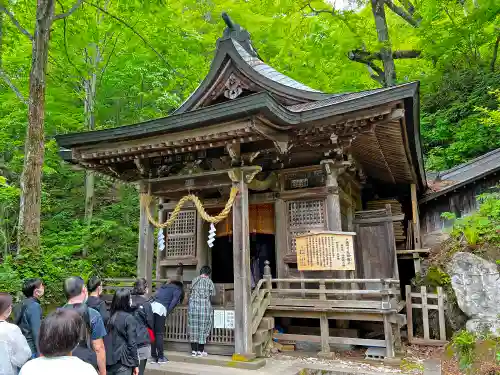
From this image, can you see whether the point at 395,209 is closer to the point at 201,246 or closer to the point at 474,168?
the point at 474,168

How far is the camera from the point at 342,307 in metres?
7.62

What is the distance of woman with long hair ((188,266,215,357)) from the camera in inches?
298

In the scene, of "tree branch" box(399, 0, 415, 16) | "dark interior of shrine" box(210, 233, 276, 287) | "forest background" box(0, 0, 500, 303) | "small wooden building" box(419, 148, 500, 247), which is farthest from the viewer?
"tree branch" box(399, 0, 415, 16)

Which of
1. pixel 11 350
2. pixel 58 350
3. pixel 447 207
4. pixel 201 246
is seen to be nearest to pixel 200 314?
pixel 201 246

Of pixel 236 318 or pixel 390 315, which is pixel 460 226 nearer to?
pixel 390 315

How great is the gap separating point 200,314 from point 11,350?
14.8ft

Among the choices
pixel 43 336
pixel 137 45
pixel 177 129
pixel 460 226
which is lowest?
pixel 43 336

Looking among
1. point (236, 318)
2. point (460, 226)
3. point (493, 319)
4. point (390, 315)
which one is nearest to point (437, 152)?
point (460, 226)

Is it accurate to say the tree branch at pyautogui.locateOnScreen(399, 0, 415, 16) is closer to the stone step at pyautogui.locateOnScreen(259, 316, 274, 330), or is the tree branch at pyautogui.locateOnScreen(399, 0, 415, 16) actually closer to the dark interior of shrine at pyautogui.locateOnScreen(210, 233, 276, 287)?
the dark interior of shrine at pyautogui.locateOnScreen(210, 233, 276, 287)

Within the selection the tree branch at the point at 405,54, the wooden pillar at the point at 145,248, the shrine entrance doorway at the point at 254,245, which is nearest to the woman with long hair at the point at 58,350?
the wooden pillar at the point at 145,248

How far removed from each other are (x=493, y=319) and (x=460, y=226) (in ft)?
10.1

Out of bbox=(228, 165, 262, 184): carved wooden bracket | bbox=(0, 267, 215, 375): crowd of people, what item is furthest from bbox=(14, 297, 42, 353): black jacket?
bbox=(228, 165, 262, 184): carved wooden bracket

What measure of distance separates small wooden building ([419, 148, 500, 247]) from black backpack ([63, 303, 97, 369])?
12.5 meters

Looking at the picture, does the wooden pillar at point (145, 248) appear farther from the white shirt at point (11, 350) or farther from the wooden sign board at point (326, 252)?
the white shirt at point (11, 350)
